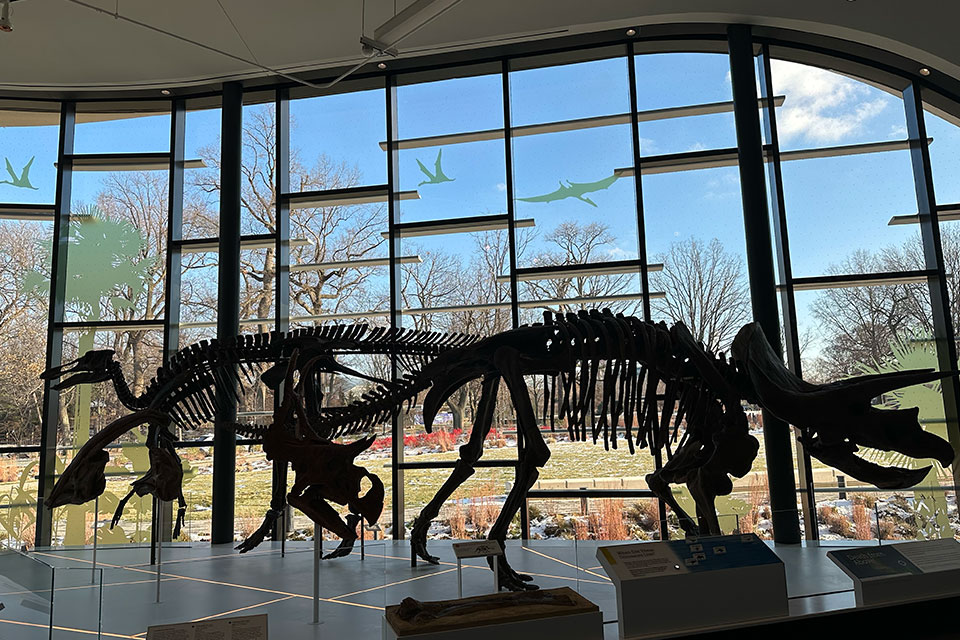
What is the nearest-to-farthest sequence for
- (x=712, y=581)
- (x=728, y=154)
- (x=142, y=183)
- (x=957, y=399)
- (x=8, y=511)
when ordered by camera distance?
A: (x=712, y=581) → (x=957, y=399) → (x=728, y=154) → (x=8, y=511) → (x=142, y=183)

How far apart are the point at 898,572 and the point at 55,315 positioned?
776 centimetres

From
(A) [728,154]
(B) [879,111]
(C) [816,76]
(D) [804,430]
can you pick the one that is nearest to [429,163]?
(A) [728,154]

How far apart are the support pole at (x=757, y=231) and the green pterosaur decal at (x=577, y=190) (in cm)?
125

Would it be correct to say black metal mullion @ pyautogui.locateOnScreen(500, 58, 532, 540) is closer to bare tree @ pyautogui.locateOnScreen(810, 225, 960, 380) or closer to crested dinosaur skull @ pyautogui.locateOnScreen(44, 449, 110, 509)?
bare tree @ pyautogui.locateOnScreen(810, 225, 960, 380)

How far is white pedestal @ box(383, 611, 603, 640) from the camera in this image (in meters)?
2.53

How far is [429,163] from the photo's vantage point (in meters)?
7.49

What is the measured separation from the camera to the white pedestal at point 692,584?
2.69 m

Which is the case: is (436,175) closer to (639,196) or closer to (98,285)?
(639,196)

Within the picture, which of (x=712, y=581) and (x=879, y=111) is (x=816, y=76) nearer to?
(x=879, y=111)

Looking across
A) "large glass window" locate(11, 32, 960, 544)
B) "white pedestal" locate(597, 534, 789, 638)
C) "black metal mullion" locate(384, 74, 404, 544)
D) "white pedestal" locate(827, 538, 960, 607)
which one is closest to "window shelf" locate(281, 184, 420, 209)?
→ "large glass window" locate(11, 32, 960, 544)

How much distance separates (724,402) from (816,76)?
5.01m

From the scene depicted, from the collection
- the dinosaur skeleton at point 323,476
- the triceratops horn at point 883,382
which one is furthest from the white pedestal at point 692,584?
the dinosaur skeleton at point 323,476

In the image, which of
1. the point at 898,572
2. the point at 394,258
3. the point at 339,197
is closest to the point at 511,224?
the point at 394,258

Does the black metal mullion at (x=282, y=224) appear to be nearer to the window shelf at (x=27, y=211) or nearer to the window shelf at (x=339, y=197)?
the window shelf at (x=339, y=197)
